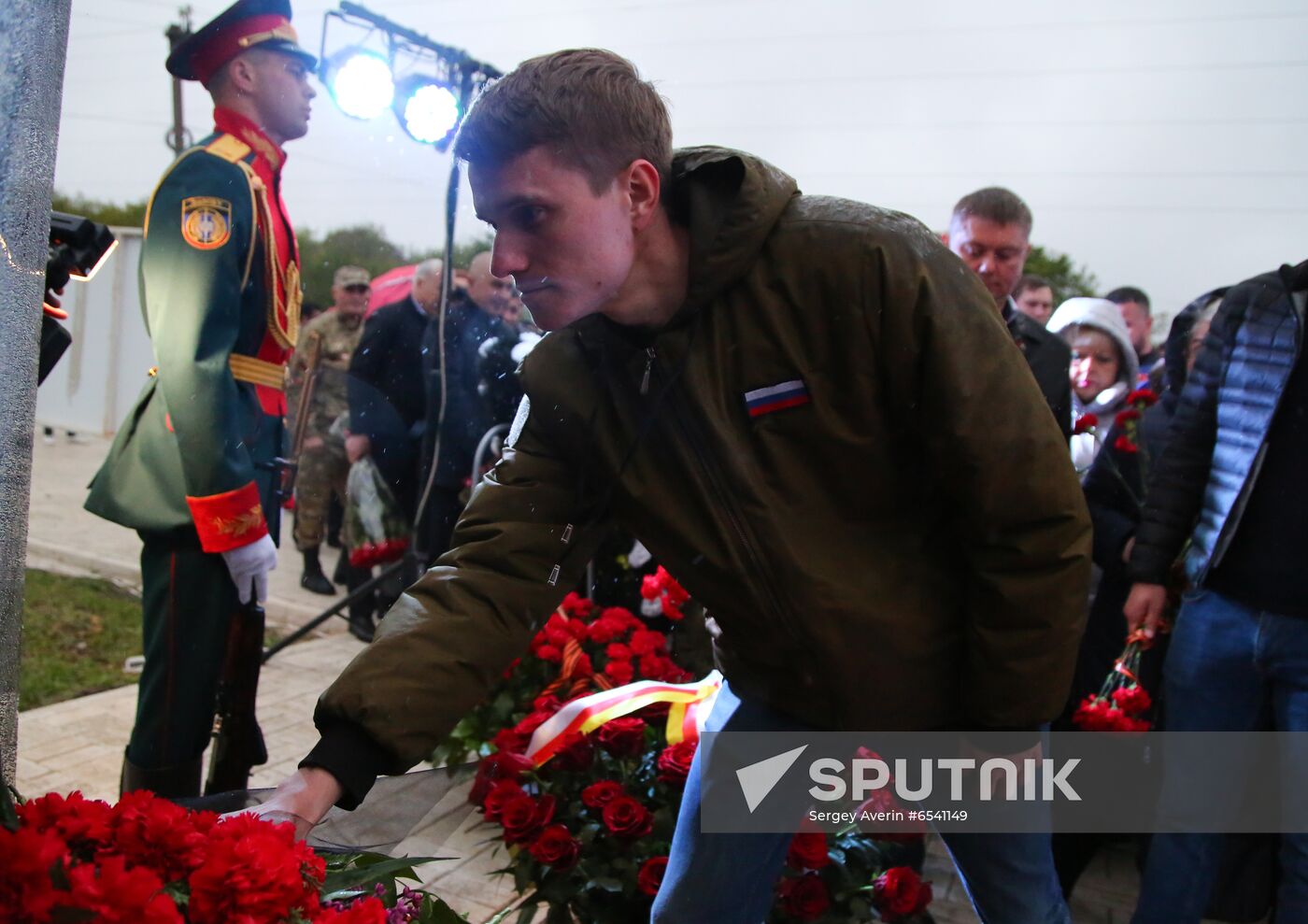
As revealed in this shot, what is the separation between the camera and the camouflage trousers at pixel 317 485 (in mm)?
4676

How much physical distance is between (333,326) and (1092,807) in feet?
13.3

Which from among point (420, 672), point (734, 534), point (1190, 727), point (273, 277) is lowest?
point (1190, 727)

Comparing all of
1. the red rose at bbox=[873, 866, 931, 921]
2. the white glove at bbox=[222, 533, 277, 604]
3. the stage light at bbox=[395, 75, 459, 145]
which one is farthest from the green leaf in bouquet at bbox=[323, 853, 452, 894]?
the stage light at bbox=[395, 75, 459, 145]

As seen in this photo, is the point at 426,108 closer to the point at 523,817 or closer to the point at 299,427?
the point at 299,427

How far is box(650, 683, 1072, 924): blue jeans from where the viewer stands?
5.41 feet

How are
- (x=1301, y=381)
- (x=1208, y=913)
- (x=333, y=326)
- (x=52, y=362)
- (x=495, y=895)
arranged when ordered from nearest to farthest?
(x=52, y=362)
(x=1301, y=381)
(x=495, y=895)
(x=1208, y=913)
(x=333, y=326)

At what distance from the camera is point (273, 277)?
2.53m

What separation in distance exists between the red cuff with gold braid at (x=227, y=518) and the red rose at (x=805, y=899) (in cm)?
145

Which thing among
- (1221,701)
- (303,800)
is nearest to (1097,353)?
(1221,701)

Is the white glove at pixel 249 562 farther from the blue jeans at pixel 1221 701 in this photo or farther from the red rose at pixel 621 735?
the blue jeans at pixel 1221 701

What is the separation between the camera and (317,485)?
17.4 feet

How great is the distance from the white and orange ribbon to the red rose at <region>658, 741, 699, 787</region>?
7 cm

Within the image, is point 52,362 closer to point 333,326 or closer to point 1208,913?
point 1208,913

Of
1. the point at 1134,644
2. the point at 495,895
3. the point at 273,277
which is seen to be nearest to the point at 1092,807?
the point at 1134,644
